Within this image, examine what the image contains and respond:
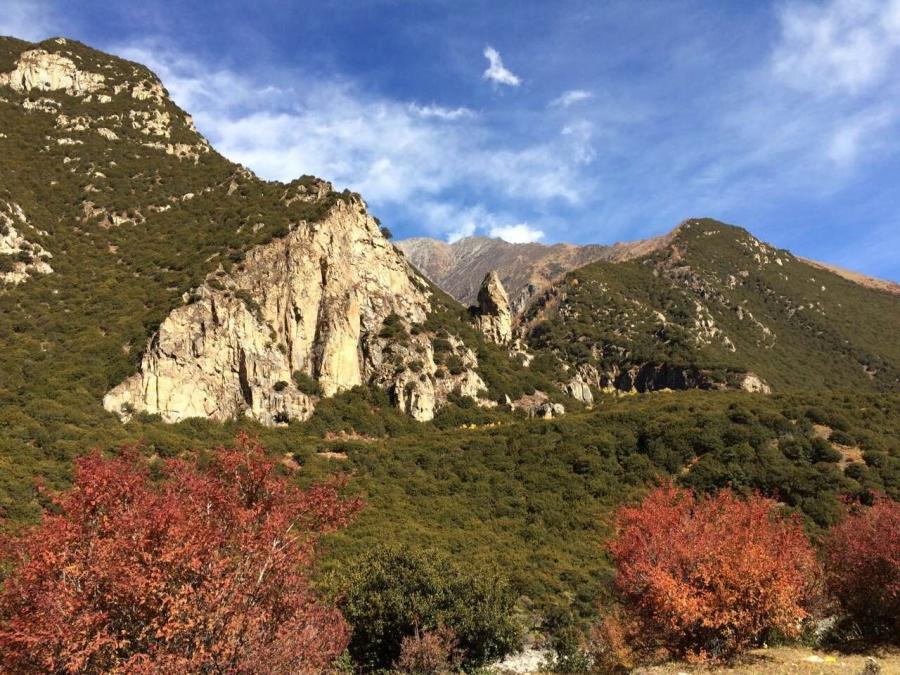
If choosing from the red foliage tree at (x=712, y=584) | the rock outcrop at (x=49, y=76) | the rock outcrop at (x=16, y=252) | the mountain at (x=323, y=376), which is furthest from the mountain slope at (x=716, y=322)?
the rock outcrop at (x=49, y=76)

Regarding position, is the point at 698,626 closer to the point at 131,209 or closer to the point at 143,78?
the point at 131,209

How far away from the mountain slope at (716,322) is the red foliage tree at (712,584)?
242ft

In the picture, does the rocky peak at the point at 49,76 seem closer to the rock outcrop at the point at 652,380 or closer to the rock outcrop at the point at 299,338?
the rock outcrop at the point at 299,338

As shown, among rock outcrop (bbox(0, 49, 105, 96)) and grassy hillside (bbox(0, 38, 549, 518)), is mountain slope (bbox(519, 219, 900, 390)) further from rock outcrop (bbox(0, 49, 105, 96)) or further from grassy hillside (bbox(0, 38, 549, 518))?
rock outcrop (bbox(0, 49, 105, 96))

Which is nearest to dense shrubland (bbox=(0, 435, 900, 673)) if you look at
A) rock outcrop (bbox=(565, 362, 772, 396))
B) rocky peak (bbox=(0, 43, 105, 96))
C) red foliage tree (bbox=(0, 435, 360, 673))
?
red foliage tree (bbox=(0, 435, 360, 673))

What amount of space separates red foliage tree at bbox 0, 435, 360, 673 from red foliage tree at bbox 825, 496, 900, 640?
19.3 m

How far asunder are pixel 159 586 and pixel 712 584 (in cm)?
1538

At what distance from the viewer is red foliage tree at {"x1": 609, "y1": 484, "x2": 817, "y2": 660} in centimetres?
1554

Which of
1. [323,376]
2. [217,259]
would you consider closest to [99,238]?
Result: [217,259]

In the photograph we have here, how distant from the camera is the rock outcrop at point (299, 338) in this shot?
49.8 metres

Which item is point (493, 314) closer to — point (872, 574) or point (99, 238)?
point (99, 238)

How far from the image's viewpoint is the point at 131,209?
68375 mm

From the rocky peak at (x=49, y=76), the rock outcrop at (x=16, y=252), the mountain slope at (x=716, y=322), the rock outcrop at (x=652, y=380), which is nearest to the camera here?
the rock outcrop at (x=16, y=252)

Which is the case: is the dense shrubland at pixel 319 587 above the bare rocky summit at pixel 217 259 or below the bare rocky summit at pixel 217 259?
below
